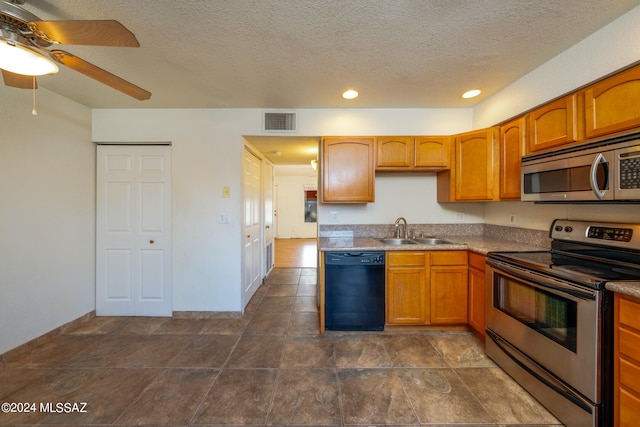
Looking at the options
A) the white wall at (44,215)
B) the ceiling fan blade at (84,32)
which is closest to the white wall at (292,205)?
Answer: the white wall at (44,215)

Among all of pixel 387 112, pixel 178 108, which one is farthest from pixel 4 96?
pixel 387 112

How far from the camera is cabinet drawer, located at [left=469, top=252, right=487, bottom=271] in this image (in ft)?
7.40

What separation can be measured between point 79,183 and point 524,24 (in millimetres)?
4217

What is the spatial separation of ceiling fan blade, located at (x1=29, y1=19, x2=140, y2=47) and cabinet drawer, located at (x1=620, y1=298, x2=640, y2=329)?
2.72 metres

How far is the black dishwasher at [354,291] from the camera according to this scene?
248 centimetres

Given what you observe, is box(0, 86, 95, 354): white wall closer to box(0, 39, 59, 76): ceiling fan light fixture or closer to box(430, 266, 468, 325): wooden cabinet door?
box(0, 39, 59, 76): ceiling fan light fixture

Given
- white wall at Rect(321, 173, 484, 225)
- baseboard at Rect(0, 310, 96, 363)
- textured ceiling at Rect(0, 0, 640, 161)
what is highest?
textured ceiling at Rect(0, 0, 640, 161)

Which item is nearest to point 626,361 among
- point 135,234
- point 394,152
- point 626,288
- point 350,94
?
point 626,288

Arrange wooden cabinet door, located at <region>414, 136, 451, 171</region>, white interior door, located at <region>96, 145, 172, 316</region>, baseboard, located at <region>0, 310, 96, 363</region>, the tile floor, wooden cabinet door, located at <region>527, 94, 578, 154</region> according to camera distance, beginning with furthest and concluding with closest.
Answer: white interior door, located at <region>96, 145, 172, 316</region>
wooden cabinet door, located at <region>414, 136, 451, 171</region>
baseboard, located at <region>0, 310, 96, 363</region>
wooden cabinet door, located at <region>527, 94, 578, 154</region>
the tile floor

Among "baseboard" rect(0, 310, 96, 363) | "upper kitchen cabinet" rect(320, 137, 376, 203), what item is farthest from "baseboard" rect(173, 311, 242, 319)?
"upper kitchen cabinet" rect(320, 137, 376, 203)

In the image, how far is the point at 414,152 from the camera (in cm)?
283

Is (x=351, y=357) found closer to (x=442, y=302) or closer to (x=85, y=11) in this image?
(x=442, y=302)

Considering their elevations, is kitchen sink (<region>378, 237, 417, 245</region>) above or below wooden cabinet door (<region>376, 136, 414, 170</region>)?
below

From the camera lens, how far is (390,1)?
1387 mm
